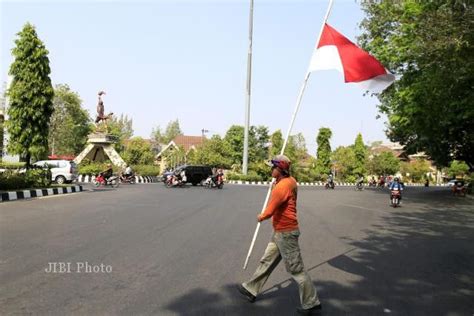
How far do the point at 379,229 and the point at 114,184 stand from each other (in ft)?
62.9

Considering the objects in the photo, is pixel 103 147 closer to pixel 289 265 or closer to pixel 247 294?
pixel 247 294

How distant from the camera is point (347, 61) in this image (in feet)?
22.0

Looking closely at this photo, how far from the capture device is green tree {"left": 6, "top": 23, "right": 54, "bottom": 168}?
67.2ft

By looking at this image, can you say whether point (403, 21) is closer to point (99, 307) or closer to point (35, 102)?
point (35, 102)

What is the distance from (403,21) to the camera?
68.3 feet

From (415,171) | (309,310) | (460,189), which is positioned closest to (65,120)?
(460,189)

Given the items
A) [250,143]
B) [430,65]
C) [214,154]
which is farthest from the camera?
[250,143]

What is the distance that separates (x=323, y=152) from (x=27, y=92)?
52754 mm

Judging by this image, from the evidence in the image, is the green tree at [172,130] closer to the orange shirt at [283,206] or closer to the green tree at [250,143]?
the green tree at [250,143]

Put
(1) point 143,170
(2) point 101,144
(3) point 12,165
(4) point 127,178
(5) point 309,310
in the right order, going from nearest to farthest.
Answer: (5) point 309,310
(3) point 12,165
(4) point 127,178
(2) point 101,144
(1) point 143,170

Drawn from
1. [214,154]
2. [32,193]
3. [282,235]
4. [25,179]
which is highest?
[214,154]

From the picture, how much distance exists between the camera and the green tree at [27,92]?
806 inches

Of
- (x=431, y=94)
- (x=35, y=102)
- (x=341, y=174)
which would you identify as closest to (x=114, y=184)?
(x=35, y=102)

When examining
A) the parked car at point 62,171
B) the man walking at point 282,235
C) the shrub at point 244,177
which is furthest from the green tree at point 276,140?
the man walking at point 282,235
